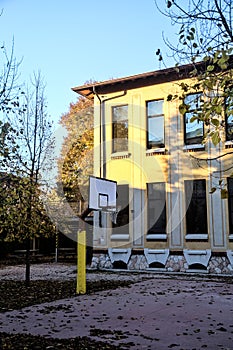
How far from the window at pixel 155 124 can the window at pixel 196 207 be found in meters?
2.36

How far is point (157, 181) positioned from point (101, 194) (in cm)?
433

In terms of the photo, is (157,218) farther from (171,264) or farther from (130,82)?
(130,82)

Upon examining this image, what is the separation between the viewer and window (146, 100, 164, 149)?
17.8 meters

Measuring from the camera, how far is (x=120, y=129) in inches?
736

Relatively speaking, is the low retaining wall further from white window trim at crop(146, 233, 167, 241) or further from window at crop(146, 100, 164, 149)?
window at crop(146, 100, 164, 149)

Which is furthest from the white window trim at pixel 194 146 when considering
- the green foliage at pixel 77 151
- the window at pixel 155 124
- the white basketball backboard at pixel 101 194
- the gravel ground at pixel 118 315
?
the green foliage at pixel 77 151

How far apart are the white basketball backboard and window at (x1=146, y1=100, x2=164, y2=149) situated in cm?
386

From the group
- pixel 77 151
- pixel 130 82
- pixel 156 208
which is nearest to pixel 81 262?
pixel 156 208

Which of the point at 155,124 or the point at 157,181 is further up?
the point at 155,124

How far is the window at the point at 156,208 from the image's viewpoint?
17.1 metres

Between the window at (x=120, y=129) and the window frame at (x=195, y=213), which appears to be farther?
the window at (x=120, y=129)

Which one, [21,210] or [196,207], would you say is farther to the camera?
[196,207]

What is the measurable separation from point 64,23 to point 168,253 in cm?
1125

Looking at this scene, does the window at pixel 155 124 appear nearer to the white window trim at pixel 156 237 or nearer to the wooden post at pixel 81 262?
the white window trim at pixel 156 237
